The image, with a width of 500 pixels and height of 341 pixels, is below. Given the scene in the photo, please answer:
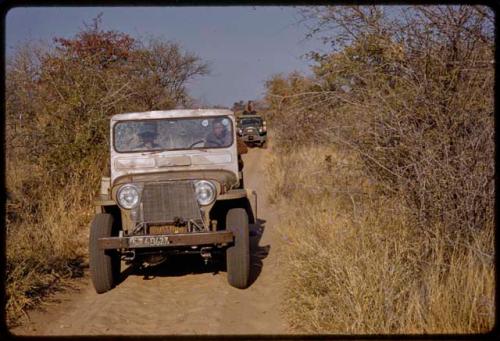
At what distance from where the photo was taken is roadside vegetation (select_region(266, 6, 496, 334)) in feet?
16.6

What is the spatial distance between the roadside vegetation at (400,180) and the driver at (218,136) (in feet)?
3.05

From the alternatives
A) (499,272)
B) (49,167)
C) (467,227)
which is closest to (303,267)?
(467,227)

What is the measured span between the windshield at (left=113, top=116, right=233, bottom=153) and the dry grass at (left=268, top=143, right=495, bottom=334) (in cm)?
155

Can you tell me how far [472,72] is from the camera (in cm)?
648

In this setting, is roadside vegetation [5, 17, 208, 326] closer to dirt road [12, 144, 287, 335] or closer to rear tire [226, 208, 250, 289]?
dirt road [12, 144, 287, 335]

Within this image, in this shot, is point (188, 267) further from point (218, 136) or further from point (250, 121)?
point (250, 121)

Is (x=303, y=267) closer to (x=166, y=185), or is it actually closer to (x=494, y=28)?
(x=166, y=185)

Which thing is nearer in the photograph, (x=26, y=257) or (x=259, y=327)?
(x=259, y=327)

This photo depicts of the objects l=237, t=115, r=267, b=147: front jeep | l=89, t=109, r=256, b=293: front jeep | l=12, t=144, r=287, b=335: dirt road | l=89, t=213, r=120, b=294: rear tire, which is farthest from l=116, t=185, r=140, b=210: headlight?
l=237, t=115, r=267, b=147: front jeep

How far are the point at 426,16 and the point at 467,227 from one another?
2.32 m

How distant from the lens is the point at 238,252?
6.79 meters

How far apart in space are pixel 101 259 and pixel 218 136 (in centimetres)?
217

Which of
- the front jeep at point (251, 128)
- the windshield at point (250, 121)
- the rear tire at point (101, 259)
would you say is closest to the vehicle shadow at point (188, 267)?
the rear tire at point (101, 259)

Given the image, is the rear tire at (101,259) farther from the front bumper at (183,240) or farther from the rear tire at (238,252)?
the rear tire at (238,252)
